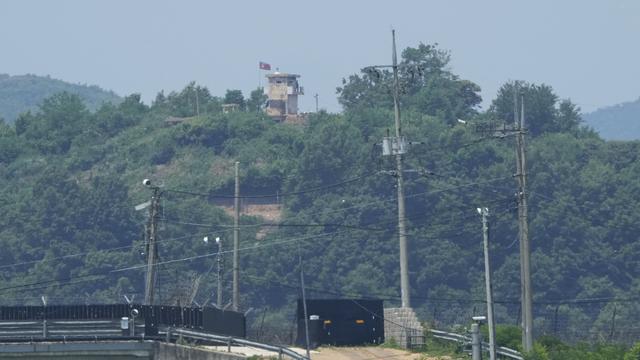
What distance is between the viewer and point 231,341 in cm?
6019

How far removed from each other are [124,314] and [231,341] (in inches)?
218

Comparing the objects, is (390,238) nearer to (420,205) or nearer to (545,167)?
(420,205)

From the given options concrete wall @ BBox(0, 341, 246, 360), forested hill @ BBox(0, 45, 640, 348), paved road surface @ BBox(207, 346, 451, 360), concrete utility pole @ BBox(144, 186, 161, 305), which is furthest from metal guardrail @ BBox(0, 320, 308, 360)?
forested hill @ BBox(0, 45, 640, 348)

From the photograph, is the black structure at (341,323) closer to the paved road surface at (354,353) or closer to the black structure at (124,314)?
the paved road surface at (354,353)

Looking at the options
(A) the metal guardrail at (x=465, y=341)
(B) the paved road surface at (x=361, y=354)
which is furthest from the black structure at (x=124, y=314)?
(A) the metal guardrail at (x=465, y=341)

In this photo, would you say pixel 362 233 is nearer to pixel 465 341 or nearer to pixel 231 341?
pixel 465 341

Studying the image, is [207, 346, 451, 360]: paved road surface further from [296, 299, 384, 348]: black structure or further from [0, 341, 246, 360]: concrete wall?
[0, 341, 246, 360]: concrete wall

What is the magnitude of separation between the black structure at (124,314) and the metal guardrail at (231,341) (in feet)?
3.04

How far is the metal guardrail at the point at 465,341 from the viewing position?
6225cm

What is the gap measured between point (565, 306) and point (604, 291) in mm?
8419

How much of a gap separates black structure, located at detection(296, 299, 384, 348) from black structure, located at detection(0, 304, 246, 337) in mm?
3501

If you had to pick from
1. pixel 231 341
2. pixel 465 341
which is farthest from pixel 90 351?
pixel 465 341

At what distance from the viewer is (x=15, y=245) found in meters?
184

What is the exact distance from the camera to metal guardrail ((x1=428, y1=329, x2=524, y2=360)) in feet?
204
